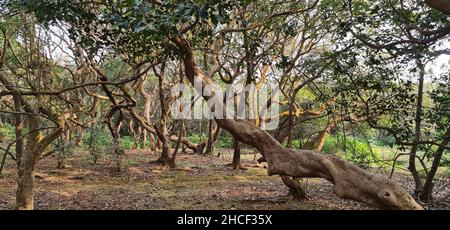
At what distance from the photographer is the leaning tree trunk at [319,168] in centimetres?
388

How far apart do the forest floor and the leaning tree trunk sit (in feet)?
10.8

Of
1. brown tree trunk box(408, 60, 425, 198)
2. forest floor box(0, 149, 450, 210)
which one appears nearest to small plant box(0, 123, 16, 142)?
forest floor box(0, 149, 450, 210)

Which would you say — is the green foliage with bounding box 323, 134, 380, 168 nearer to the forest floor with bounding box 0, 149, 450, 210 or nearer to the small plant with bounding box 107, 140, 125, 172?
the forest floor with bounding box 0, 149, 450, 210

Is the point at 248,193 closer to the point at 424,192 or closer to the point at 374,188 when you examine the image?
the point at 424,192

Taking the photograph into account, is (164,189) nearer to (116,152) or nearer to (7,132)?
(116,152)

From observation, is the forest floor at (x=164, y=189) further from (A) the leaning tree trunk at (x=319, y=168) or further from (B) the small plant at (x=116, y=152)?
(A) the leaning tree trunk at (x=319, y=168)

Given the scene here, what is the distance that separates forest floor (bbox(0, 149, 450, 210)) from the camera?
27.1 ft

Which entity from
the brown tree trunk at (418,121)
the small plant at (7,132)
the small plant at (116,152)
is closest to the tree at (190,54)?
the brown tree trunk at (418,121)

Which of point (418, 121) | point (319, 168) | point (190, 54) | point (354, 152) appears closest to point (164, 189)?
point (354, 152)

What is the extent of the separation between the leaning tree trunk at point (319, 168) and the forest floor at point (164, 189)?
329 centimetres

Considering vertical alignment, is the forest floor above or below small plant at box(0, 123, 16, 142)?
below
